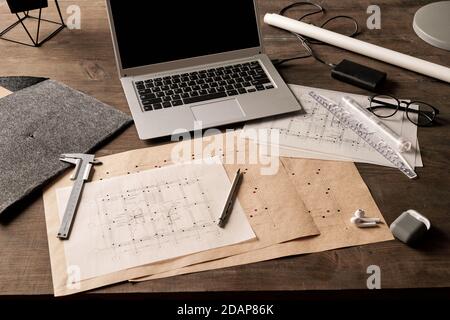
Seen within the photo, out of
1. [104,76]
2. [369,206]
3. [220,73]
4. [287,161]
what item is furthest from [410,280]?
[104,76]

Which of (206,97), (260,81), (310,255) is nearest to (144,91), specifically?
(206,97)

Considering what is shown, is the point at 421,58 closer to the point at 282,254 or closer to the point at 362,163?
the point at 362,163

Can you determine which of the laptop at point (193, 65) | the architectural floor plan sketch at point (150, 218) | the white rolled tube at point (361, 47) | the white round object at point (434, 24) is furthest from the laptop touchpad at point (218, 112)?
the white round object at point (434, 24)

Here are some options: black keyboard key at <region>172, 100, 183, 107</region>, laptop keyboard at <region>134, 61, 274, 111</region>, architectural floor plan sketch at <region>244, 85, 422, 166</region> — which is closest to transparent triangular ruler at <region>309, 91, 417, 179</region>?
architectural floor plan sketch at <region>244, 85, 422, 166</region>

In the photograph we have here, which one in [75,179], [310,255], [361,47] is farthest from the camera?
[361,47]

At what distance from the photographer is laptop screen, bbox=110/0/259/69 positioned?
964mm

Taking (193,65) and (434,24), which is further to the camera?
(434,24)

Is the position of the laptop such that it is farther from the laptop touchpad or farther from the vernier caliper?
the vernier caliper

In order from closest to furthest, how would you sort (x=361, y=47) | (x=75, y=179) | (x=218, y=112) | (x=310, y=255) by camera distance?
(x=310, y=255) < (x=75, y=179) < (x=218, y=112) < (x=361, y=47)

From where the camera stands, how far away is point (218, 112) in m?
0.92

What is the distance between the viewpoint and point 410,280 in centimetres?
67

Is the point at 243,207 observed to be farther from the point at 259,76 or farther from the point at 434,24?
the point at 434,24

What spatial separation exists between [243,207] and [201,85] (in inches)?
12.2

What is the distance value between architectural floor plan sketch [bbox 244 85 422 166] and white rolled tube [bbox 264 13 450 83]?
0.15 metres
